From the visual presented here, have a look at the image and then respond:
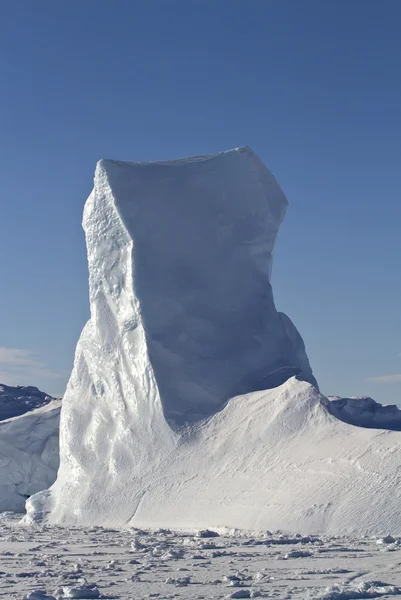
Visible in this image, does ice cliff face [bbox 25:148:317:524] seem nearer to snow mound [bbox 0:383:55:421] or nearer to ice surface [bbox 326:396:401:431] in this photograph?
ice surface [bbox 326:396:401:431]

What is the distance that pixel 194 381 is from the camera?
24.0 m

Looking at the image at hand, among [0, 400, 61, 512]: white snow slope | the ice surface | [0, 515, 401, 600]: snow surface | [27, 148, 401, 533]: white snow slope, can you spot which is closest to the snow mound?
[0, 400, 61, 512]: white snow slope

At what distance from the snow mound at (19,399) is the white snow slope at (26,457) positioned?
11619 millimetres

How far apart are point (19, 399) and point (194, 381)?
82.6 feet

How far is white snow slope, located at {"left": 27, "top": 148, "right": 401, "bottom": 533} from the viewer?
64.7ft

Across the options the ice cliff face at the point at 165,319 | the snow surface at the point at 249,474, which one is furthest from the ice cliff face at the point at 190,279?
the snow surface at the point at 249,474

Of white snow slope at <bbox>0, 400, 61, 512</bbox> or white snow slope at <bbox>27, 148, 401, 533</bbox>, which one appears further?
white snow slope at <bbox>0, 400, 61, 512</bbox>

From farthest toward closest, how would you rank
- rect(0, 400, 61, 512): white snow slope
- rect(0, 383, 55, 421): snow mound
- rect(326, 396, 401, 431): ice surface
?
rect(0, 383, 55, 421): snow mound
rect(0, 400, 61, 512): white snow slope
rect(326, 396, 401, 431): ice surface

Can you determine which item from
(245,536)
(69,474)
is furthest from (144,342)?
(245,536)

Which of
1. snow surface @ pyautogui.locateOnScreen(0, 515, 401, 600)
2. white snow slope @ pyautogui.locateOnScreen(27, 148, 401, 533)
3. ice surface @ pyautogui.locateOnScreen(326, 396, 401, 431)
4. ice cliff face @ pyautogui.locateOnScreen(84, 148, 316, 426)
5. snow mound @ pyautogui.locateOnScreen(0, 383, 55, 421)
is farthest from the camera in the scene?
Result: snow mound @ pyautogui.locateOnScreen(0, 383, 55, 421)

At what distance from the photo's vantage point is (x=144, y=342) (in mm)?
24234

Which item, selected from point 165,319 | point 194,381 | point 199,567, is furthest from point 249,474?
point 199,567

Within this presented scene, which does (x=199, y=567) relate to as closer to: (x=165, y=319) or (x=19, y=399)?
(x=165, y=319)

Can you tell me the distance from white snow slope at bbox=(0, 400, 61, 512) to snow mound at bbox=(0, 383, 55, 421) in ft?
38.1
